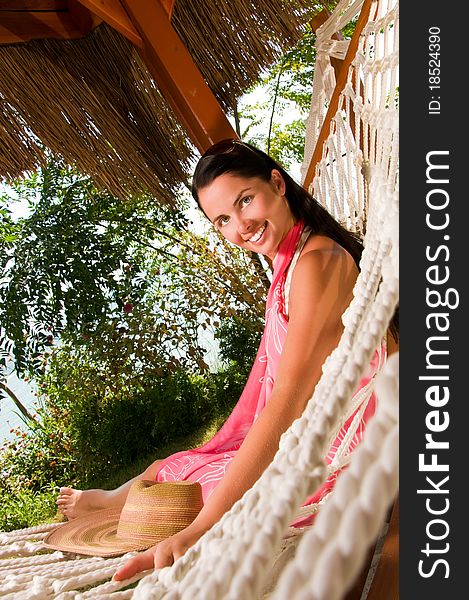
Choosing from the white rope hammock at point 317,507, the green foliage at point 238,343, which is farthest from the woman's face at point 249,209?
the green foliage at point 238,343

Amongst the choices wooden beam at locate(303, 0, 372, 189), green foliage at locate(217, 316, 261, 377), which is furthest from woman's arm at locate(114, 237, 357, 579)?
green foliage at locate(217, 316, 261, 377)

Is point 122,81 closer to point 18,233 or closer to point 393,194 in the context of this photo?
point 18,233

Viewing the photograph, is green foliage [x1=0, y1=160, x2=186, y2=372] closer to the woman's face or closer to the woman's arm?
the woman's face

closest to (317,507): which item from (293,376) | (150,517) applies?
(293,376)

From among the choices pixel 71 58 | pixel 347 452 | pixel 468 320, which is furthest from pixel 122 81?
pixel 468 320

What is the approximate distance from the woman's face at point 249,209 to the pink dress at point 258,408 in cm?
4

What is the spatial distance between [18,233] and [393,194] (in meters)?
3.17

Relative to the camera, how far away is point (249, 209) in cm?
126

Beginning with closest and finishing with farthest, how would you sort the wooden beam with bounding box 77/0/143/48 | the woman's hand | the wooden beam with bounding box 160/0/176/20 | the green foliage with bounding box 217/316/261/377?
the woman's hand < the wooden beam with bounding box 77/0/143/48 < the wooden beam with bounding box 160/0/176/20 < the green foliage with bounding box 217/316/261/377

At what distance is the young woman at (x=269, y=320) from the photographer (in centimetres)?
89

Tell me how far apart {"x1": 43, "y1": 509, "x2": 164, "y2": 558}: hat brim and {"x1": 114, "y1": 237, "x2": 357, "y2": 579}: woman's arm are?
33 centimetres

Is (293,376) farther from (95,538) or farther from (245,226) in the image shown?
(95,538)

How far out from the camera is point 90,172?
2.57 meters

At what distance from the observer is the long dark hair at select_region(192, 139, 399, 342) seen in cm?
126
